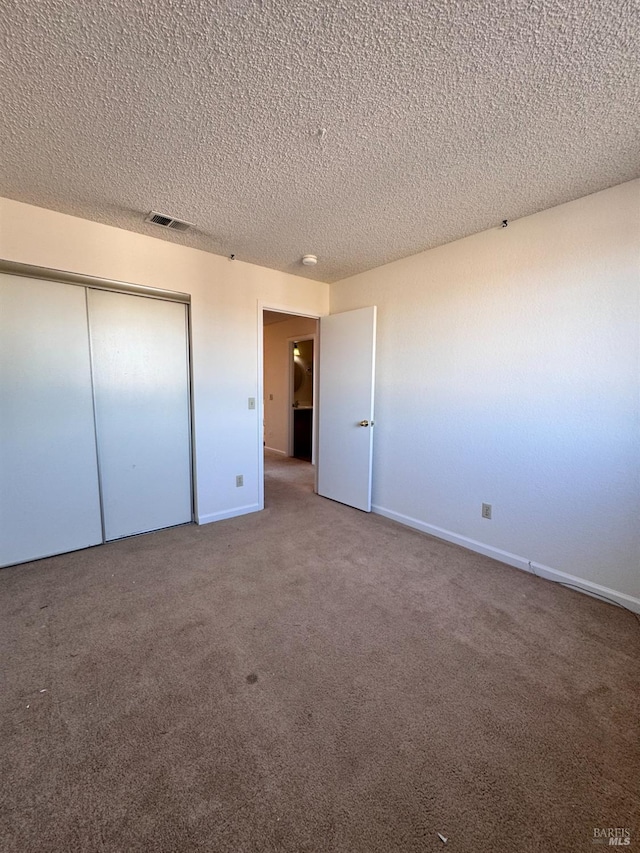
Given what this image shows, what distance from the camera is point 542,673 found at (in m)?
1.60

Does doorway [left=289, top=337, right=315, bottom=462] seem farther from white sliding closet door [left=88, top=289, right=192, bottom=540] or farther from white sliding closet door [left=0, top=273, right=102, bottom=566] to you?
white sliding closet door [left=0, top=273, right=102, bottom=566]

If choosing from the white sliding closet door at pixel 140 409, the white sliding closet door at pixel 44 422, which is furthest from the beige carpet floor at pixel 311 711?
the white sliding closet door at pixel 140 409

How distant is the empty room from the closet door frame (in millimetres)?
29

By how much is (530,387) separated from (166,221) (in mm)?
2877

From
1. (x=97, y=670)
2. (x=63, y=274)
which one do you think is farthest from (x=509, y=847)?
(x=63, y=274)

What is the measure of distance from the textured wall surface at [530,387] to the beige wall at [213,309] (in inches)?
53.7

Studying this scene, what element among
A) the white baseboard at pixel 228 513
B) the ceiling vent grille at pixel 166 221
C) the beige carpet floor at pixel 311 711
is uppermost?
the ceiling vent grille at pixel 166 221

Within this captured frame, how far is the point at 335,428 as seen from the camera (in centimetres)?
391

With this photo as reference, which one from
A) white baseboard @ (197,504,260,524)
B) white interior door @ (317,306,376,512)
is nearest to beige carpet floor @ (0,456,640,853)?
white baseboard @ (197,504,260,524)

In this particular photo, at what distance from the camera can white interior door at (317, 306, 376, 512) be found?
3512 mm

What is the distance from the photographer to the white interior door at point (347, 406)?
3.51m

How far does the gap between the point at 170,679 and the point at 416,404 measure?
262 cm

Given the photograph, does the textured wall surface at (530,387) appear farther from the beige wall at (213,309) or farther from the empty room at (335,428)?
the beige wall at (213,309)

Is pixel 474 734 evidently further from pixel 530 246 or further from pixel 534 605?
pixel 530 246
